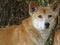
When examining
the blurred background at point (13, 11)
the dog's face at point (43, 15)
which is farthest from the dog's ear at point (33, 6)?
the blurred background at point (13, 11)

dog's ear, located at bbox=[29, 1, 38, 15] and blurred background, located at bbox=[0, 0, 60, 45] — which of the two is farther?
blurred background, located at bbox=[0, 0, 60, 45]

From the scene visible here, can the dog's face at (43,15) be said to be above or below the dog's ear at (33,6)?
below

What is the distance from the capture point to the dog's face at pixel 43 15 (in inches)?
343

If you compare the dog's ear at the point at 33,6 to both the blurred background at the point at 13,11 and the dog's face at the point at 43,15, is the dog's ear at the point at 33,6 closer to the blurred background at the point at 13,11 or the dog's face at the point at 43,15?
the dog's face at the point at 43,15

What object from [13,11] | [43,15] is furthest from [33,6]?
[13,11]

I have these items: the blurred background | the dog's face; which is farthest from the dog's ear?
the blurred background

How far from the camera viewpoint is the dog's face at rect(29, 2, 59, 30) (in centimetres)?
872

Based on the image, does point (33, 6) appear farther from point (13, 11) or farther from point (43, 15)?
point (13, 11)

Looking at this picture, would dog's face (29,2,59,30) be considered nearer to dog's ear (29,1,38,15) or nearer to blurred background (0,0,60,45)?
dog's ear (29,1,38,15)

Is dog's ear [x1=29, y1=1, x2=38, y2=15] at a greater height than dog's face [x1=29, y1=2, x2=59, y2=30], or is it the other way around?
dog's ear [x1=29, y1=1, x2=38, y2=15]

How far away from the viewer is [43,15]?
352 inches

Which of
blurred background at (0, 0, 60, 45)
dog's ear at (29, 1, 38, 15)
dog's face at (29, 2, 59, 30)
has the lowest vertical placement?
blurred background at (0, 0, 60, 45)

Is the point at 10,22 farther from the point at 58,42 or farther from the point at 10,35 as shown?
the point at 58,42

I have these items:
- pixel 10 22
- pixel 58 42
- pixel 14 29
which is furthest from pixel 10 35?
pixel 10 22
